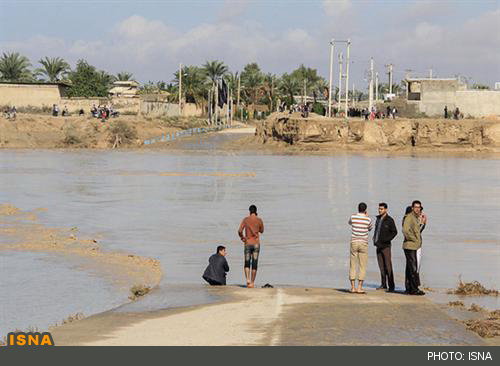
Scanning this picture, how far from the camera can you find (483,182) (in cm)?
5044

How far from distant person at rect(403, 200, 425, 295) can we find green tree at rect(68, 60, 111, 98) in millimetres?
111115

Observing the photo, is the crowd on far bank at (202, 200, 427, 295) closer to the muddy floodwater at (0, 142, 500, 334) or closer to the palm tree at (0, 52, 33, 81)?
the muddy floodwater at (0, 142, 500, 334)

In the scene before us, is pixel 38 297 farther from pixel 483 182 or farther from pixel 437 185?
pixel 483 182

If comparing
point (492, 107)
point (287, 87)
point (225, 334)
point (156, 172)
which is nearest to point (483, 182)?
point (156, 172)

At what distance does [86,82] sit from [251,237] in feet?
382

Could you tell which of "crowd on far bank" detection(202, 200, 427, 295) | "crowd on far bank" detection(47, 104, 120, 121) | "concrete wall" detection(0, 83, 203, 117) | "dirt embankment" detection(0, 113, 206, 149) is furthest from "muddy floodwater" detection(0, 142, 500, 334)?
"concrete wall" detection(0, 83, 203, 117)

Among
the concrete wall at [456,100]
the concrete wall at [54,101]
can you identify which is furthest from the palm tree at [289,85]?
the concrete wall at [456,100]

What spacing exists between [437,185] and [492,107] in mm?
49800

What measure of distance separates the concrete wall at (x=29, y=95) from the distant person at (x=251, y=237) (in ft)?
267

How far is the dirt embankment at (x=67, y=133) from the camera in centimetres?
8500

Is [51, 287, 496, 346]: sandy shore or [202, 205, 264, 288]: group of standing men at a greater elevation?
[202, 205, 264, 288]: group of standing men

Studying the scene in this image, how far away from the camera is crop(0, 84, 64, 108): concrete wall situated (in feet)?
314

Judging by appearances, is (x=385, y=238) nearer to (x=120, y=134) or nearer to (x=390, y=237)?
(x=390, y=237)
